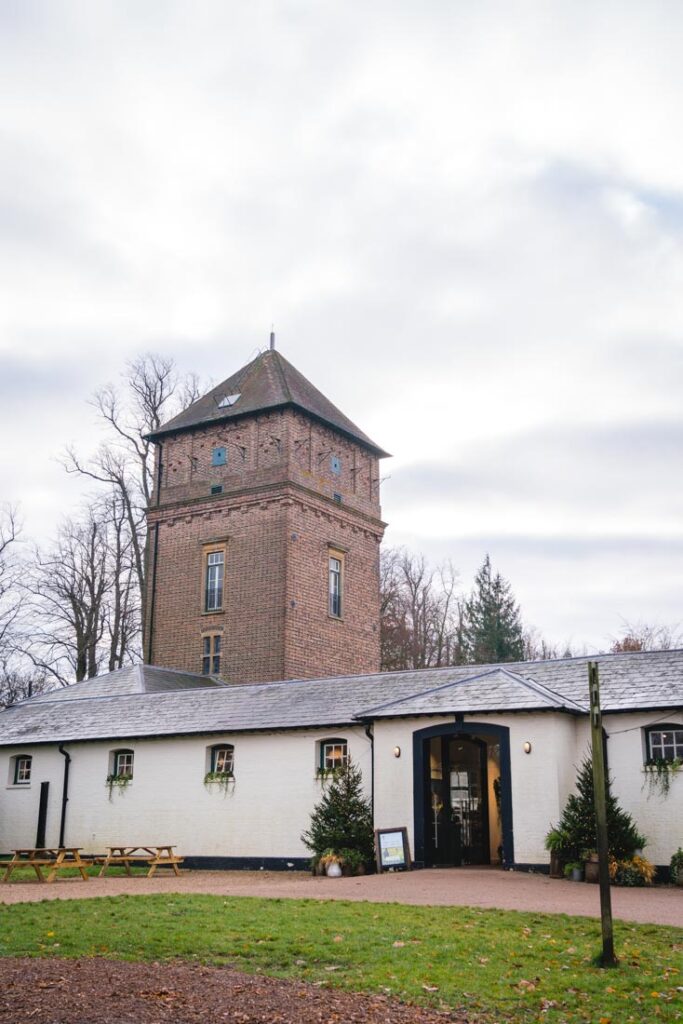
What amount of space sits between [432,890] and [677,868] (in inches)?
194

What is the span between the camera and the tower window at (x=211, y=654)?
32.3 meters

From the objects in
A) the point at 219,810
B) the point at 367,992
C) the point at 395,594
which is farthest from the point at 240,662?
the point at 367,992

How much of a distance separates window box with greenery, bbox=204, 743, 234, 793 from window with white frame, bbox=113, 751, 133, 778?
242 centimetres

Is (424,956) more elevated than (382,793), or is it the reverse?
(382,793)

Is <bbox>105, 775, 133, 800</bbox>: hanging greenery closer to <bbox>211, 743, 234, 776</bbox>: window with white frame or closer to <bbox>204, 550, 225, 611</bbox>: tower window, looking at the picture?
<bbox>211, 743, 234, 776</bbox>: window with white frame

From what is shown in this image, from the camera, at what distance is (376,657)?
1389 inches

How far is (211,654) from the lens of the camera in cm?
3244

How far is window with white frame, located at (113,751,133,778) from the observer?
25.0 m

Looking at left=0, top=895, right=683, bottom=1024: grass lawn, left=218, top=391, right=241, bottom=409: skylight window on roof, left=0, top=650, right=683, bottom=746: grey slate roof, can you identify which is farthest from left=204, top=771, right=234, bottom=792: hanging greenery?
left=218, top=391, right=241, bottom=409: skylight window on roof

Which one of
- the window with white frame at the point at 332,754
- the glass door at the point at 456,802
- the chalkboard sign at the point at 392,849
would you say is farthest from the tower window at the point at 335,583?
the chalkboard sign at the point at 392,849

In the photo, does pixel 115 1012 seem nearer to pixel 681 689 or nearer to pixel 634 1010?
pixel 634 1010

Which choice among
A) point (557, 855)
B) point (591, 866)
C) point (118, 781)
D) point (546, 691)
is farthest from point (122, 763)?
point (591, 866)

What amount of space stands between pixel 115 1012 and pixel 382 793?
1336 centimetres

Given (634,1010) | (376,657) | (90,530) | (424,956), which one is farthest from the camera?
(90,530)
